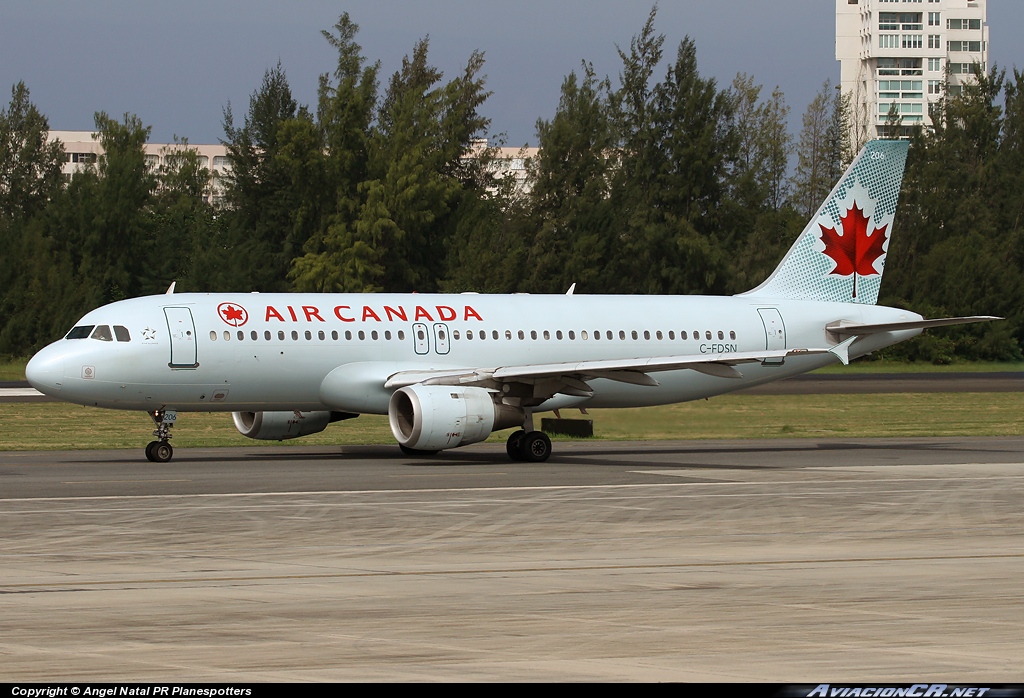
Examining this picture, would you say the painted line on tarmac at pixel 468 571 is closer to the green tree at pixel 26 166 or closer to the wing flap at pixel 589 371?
the wing flap at pixel 589 371

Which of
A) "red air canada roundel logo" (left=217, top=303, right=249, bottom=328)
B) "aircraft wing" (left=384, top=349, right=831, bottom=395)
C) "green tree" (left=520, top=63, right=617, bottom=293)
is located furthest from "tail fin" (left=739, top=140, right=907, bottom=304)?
"green tree" (left=520, top=63, right=617, bottom=293)

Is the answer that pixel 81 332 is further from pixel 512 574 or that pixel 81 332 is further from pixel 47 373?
pixel 512 574

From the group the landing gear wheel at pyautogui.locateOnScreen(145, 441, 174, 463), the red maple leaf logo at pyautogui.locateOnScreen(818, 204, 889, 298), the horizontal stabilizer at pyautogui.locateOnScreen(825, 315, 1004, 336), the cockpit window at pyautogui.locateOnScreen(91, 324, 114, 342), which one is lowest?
the landing gear wheel at pyautogui.locateOnScreen(145, 441, 174, 463)

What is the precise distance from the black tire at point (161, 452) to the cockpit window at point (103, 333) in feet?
7.59

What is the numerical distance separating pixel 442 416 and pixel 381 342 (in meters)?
3.49

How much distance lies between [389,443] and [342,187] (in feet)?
187

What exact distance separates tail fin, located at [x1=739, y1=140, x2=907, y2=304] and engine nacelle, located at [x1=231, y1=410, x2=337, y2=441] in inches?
437

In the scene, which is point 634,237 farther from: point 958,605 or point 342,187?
point 958,605

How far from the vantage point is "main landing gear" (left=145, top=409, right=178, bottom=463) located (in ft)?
93.5

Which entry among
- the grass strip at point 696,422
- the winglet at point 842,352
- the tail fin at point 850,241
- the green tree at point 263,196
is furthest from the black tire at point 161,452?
the green tree at point 263,196

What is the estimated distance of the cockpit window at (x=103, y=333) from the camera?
28.0 m

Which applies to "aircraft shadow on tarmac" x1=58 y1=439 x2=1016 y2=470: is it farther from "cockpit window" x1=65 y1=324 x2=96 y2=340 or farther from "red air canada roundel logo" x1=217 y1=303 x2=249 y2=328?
"red air canada roundel logo" x1=217 y1=303 x2=249 y2=328

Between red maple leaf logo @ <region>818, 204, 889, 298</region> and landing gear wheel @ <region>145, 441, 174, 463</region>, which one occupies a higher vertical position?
red maple leaf logo @ <region>818, 204, 889, 298</region>

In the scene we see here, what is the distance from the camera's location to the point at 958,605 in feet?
39.8
